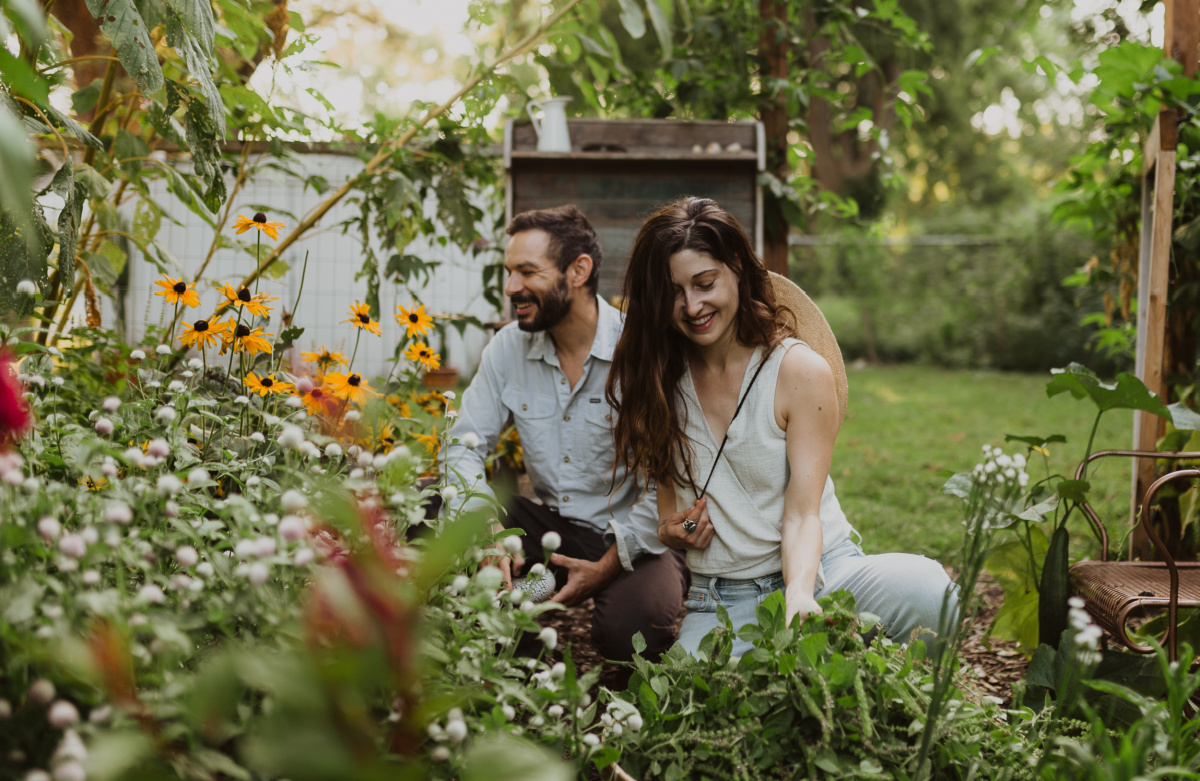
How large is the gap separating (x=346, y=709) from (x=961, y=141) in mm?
14861

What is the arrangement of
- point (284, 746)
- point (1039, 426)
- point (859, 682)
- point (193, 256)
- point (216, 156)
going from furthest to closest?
point (1039, 426) < point (193, 256) < point (216, 156) < point (859, 682) < point (284, 746)

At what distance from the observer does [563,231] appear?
2.32m

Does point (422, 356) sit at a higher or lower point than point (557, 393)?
higher

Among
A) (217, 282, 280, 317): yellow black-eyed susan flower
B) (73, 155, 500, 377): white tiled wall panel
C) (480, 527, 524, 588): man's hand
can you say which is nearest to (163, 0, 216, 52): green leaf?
Answer: (217, 282, 280, 317): yellow black-eyed susan flower

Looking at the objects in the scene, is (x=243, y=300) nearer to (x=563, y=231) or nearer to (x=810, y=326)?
(x=563, y=231)

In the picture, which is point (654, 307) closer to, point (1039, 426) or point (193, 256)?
point (193, 256)

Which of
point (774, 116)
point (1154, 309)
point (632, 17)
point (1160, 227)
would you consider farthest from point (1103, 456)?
point (774, 116)

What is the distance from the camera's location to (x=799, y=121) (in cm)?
359

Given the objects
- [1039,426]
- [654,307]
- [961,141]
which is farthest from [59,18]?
[961,141]

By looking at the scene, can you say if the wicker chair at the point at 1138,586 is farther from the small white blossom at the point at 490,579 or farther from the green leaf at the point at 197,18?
the green leaf at the point at 197,18

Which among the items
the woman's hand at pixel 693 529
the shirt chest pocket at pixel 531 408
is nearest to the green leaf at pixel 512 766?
the woman's hand at pixel 693 529

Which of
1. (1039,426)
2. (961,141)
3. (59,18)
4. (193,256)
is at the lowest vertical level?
(1039,426)

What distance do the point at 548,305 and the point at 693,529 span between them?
805 mm

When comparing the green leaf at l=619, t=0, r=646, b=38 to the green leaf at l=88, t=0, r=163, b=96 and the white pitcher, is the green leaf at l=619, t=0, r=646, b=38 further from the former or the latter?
the green leaf at l=88, t=0, r=163, b=96
